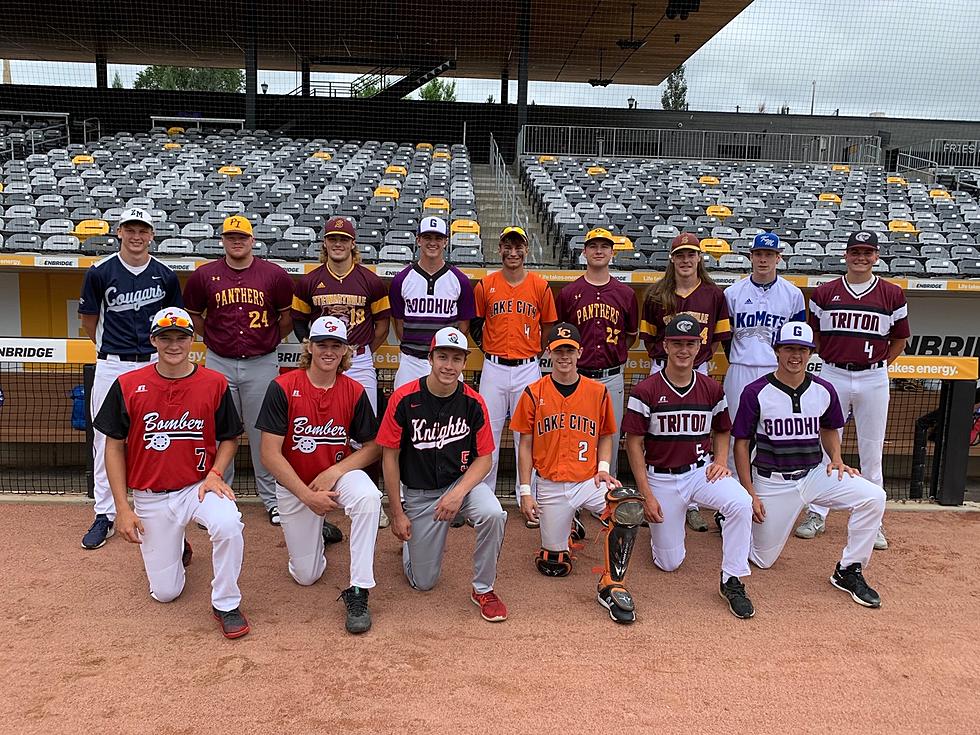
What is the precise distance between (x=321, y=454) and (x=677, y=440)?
1.91 metres

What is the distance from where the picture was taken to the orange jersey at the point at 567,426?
430cm

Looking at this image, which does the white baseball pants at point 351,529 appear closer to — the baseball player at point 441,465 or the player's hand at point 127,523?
the baseball player at point 441,465

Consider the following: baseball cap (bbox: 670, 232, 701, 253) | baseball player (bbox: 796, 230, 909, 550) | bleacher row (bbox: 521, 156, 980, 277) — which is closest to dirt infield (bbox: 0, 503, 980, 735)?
baseball player (bbox: 796, 230, 909, 550)

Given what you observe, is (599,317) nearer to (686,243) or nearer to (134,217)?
(686,243)

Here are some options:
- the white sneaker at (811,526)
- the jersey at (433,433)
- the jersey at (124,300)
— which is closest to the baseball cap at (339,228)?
the jersey at (124,300)

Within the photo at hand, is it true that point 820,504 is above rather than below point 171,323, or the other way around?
below

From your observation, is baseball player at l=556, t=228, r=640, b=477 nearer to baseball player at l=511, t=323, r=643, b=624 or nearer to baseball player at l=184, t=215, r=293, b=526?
baseball player at l=511, t=323, r=643, b=624

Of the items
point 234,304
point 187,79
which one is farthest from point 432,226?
point 187,79

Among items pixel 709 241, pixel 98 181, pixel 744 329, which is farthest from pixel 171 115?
pixel 744 329

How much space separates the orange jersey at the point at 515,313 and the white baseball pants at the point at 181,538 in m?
1.98

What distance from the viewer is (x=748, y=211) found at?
11719 mm

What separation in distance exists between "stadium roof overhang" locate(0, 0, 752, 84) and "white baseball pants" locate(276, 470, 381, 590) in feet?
49.9

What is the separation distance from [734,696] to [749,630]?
0.62 m

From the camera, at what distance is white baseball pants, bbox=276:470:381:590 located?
12.4 feet
